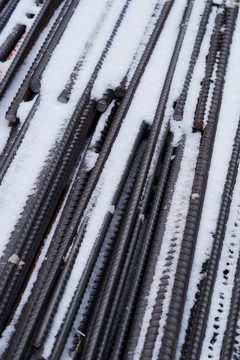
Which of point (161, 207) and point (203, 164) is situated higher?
point (203, 164)

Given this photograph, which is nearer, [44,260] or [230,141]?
[44,260]

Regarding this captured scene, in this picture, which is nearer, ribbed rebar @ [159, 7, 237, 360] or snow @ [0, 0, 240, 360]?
ribbed rebar @ [159, 7, 237, 360]

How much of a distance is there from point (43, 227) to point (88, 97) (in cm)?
95

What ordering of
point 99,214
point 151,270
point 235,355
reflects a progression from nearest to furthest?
→ point 235,355 < point 151,270 < point 99,214

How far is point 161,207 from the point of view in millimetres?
2139

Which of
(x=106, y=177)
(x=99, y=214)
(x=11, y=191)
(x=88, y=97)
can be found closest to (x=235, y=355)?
(x=99, y=214)

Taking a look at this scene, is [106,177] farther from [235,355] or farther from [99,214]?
[235,355]

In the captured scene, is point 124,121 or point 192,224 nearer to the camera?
point 192,224

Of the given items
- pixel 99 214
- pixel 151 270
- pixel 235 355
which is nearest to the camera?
pixel 235 355

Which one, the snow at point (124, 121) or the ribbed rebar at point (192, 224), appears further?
the snow at point (124, 121)

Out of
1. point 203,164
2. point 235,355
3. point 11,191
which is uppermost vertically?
point 203,164

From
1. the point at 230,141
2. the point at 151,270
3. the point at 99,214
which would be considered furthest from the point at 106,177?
the point at 230,141

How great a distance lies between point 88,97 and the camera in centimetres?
248

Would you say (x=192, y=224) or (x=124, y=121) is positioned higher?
(x=124, y=121)
